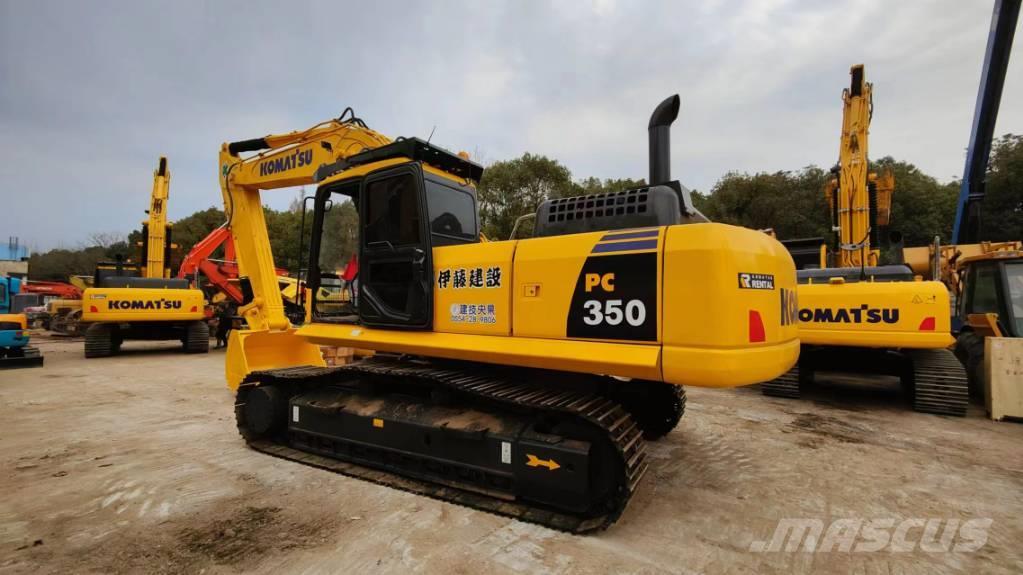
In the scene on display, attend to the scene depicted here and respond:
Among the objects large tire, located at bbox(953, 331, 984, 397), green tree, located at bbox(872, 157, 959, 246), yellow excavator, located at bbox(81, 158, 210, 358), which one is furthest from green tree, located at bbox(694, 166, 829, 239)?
yellow excavator, located at bbox(81, 158, 210, 358)

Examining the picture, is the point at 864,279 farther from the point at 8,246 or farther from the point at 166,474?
the point at 8,246

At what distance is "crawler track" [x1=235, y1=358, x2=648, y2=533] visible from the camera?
3006 millimetres

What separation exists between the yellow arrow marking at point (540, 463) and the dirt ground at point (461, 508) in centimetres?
38

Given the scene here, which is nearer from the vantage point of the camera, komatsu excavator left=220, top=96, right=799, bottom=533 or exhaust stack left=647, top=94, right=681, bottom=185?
komatsu excavator left=220, top=96, right=799, bottom=533

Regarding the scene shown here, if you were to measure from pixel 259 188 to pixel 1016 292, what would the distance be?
403 inches

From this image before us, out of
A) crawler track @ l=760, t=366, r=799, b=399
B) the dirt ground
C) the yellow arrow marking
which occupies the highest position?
the yellow arrow marking

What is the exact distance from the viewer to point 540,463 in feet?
10.4

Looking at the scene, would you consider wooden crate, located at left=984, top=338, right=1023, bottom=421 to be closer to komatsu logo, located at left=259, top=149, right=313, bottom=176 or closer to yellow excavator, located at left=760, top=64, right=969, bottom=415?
yellow excavator, located at left=760, top=64, right=969, bottom=415

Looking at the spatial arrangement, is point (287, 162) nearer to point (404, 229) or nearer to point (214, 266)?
point (404, 229)

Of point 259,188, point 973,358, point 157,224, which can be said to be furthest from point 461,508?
point 157,224

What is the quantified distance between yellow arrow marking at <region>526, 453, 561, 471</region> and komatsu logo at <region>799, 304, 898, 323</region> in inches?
206

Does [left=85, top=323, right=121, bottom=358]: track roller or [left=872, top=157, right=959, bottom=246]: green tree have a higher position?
[left=872, top=157, right=959, bottom=246]: green tree

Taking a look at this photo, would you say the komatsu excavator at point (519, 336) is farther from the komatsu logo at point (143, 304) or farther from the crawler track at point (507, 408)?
the komatsu logo at point (143, 304)

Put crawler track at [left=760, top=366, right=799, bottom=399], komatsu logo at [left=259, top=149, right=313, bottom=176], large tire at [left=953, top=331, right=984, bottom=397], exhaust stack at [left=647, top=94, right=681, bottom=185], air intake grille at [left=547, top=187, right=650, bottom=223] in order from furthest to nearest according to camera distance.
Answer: crawler track at [left=760, top=366, right=799, bottom=399], large tire at [left=953, top=331, right=984, bottom=397], komatsu logo at [left=259, top=149, right=313, bottom=176], exhaust stack at [left=647, top=94, right=681, bottom=185], air intake grille at [left=547, top=187, right=650, bottom=223]
